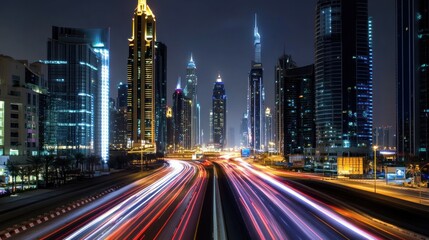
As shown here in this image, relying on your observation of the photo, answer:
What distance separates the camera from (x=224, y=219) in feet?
132

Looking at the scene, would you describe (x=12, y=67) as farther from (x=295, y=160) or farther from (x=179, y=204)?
(x=295, y=160)

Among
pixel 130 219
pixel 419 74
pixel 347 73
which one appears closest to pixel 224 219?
pixel 130 219

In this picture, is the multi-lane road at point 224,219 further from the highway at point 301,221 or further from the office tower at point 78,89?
the office tower at point 78,89

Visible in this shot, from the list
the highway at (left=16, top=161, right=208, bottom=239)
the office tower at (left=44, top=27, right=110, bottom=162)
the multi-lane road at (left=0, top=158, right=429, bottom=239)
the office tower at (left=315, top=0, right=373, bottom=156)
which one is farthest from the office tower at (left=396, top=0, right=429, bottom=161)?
the highway at (left=16, top=161, right=208, bottom=239)

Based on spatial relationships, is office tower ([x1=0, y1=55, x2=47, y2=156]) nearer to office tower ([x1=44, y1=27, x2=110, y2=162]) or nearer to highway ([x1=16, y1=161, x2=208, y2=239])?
highway ([x1=16, y1=161, x2=208, y2=239])

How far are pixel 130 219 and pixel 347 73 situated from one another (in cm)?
16139

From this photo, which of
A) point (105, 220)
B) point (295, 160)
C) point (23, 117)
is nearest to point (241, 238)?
point (105, 220)

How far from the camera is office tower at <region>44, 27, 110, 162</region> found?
167m

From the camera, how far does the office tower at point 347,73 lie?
184 meters

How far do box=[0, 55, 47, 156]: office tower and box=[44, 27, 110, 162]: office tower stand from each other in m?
58.3

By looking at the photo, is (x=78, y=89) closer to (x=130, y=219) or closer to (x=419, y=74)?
(x=419, y=74)

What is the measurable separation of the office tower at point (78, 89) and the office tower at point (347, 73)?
93443mm

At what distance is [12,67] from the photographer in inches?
3792

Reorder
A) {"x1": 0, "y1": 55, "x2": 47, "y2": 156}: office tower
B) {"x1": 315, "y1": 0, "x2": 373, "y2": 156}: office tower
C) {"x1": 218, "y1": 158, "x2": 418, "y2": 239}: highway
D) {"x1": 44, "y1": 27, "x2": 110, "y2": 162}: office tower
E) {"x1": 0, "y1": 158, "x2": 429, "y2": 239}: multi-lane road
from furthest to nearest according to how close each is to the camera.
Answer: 1. {"x1": 315, "y1": 0, "x2": 373, "y2": 156}: office tower
2. {"x1": 44, "y1": 27, "x2": 110, "y2": 162}: office tower
3. {"x1": 0, "y1": 55, "x2": 47, "y2": 156}: office tower
4. {"x1": 0, "y1": 158, "x2": 429, "y2": 239}: multi-lane road
5. {"x1": 218, "y1": 158, "x2": 418, "y2": 239}: highway
